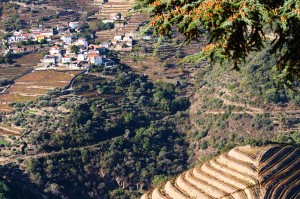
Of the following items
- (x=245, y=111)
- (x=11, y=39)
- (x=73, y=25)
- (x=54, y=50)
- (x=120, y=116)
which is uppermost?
(x=73, y=25)

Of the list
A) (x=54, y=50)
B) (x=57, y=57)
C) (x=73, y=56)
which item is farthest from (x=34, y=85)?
(x=54, y=50)

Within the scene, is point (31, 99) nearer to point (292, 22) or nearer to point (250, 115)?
point (250, 115)

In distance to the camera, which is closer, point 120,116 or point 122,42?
point 120,116

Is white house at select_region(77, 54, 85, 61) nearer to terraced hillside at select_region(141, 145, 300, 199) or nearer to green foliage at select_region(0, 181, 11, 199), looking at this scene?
→ green foliage at select_region(0, 181, 11, 199)

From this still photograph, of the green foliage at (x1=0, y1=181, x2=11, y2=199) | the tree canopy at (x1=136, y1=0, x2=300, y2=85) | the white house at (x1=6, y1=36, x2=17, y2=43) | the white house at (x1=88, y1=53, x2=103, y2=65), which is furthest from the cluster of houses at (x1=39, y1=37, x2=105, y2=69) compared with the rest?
the tree canopy at (x1=136, y1=0, x2=300, y2=85)

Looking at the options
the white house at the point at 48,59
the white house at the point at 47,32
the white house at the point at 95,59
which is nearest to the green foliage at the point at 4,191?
the white house at the point at 95,59

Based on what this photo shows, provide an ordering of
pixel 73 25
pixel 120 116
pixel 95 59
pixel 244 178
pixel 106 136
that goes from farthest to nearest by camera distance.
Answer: pixel 73 25 < pixel 95 59 < pixel 120 116 < pixel 106 136 < pixel 244 178

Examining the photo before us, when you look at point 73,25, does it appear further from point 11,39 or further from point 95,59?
point 95,59
